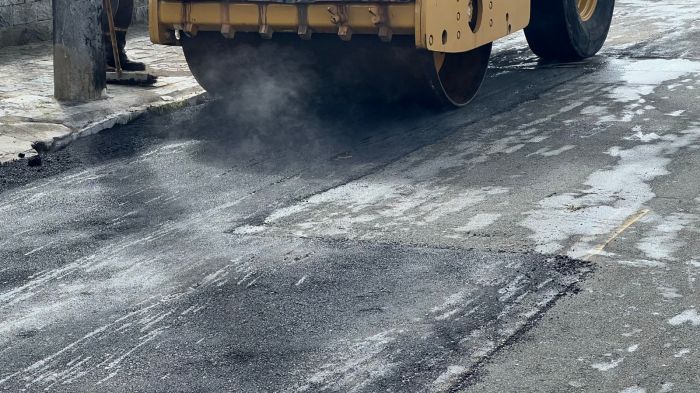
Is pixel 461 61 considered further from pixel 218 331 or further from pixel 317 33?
pixel 218 331

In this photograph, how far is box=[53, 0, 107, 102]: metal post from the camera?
1031 cm

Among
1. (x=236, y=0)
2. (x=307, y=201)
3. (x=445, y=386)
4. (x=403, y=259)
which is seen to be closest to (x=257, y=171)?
(x=307, y=201)

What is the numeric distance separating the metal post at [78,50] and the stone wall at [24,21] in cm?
314

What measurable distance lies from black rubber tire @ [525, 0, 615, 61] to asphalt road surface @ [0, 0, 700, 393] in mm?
1662

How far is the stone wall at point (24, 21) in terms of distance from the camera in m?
13.3

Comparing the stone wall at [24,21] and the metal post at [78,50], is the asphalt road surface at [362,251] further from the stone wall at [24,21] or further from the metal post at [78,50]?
the stone wall at [24,21]

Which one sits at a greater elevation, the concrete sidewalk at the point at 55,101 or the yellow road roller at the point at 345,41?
the yellow road roller at the point at 345,41

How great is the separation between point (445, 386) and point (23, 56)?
909cm

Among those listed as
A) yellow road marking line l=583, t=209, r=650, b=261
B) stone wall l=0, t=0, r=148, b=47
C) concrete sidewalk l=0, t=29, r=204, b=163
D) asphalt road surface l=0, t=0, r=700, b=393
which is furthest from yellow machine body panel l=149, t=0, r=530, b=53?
stone wall l=0, t=0, r=148, b=47

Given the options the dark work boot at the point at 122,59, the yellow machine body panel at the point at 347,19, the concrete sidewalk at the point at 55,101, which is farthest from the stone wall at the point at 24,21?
the yellow machine body panel at the point at 347,19

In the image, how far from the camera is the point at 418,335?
5.27 m

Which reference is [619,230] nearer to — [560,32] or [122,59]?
[560,32]

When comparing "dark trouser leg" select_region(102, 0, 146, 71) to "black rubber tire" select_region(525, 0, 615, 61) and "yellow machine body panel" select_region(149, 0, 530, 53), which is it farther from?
"black rubber tire" select_region(525, 0, 615, 61)

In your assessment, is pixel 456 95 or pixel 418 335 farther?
pixel 456 95
